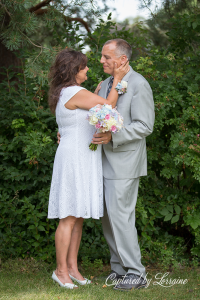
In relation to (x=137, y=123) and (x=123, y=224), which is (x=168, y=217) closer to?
(x=123, y=224)

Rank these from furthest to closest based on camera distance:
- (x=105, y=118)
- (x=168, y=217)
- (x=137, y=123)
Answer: (x=168, y=217) < (x=137, y=123) < (x=105, y=118)

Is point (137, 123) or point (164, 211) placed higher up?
point (137, 123)

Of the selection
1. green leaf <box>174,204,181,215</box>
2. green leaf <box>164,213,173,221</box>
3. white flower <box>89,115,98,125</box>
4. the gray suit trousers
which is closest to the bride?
the gray suit trousers

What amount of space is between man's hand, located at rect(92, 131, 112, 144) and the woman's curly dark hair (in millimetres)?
513

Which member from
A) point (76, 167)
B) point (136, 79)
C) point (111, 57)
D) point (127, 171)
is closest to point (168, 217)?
point (127, 171)

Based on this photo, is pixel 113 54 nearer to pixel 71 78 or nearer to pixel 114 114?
pixel 71 78

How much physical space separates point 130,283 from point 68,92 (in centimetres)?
178

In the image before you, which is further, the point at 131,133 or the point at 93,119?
the point at 131,133

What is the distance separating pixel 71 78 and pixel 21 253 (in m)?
2.29

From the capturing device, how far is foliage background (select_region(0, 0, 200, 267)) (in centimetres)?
394

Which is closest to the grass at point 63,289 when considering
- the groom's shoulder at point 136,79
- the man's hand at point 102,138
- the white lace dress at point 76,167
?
the white lace dress at point 76,167

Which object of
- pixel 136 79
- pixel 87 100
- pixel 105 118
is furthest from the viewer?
pixel 136 79

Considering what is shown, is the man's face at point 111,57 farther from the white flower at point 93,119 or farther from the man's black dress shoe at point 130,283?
the man's black dress shoe at point 130,283

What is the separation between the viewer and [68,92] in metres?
3.04
